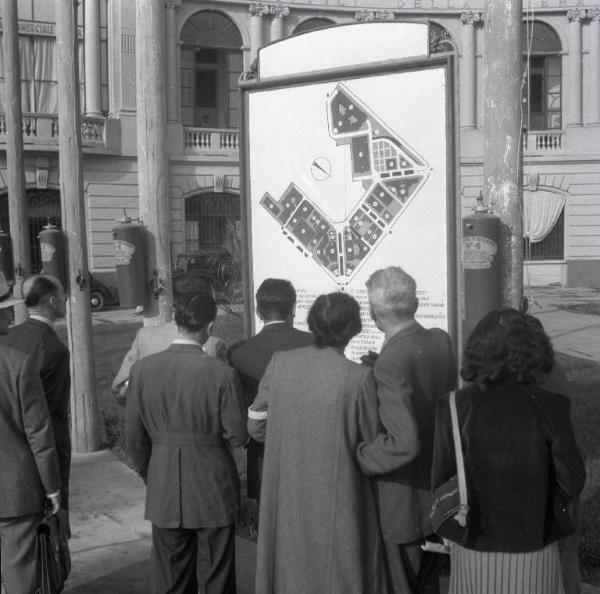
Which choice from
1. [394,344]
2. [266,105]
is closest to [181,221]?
[266,105]

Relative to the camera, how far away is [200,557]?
4.12 metres

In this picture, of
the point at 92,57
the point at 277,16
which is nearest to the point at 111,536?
the point at 92,57

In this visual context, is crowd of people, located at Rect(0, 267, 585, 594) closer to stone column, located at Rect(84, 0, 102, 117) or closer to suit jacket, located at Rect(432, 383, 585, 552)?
suit jacket, located at Rect(432, 383, 585, 552)

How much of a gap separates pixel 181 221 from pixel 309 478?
24.4 meters

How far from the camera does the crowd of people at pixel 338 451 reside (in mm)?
3012

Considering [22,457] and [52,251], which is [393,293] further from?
[52,251]

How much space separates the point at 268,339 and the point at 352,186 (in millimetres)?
1226

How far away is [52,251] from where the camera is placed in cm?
772

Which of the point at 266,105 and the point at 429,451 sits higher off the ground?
the point at 266,105

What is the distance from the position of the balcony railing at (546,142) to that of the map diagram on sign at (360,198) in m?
26.5

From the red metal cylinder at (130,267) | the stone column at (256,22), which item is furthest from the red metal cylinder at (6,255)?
the stone column at (256,22)

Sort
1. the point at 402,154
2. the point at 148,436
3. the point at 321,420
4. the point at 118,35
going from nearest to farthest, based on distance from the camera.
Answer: the point at 321,420 → the point at 148,436 → the point at 402,154 → the point at 118,35

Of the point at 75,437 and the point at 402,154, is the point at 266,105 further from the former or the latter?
the point at 75,437

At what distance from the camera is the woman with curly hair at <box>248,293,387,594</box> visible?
3365 mm
